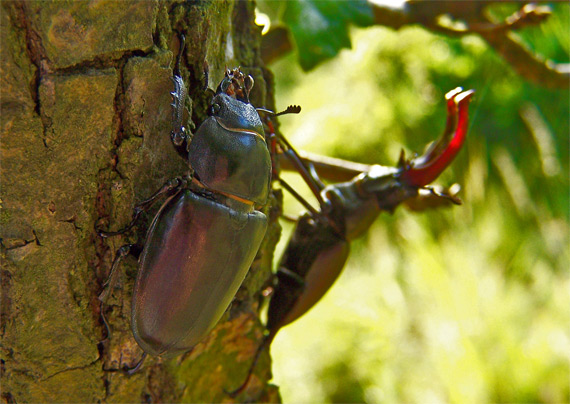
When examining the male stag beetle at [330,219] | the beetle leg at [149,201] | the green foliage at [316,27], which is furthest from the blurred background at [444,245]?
the beetle leg at [149,201]

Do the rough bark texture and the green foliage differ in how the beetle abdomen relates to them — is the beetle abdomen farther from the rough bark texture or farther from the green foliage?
the green foliage

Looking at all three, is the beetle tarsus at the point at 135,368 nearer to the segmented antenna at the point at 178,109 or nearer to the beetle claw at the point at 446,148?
the segmented antenna at the point at 178,109

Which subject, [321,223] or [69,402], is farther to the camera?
[321,223]

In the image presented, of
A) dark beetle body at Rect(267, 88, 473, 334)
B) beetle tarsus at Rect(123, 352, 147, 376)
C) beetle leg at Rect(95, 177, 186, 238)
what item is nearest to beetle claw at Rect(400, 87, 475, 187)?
dark beetle body at Rect(267, 88, 473, 334)

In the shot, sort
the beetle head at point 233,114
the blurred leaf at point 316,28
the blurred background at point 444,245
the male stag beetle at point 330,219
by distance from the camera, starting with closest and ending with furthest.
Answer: the beetle head at point 233,114 → the male stag beetle at point 330,219 → the blurred leaf at point 316,28 → the blurred background at point 444,245

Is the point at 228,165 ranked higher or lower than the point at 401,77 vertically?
higher

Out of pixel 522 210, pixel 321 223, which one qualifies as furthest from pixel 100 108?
pixel 522 210

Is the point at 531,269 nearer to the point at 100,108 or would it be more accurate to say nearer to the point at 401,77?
the point at 401,77
